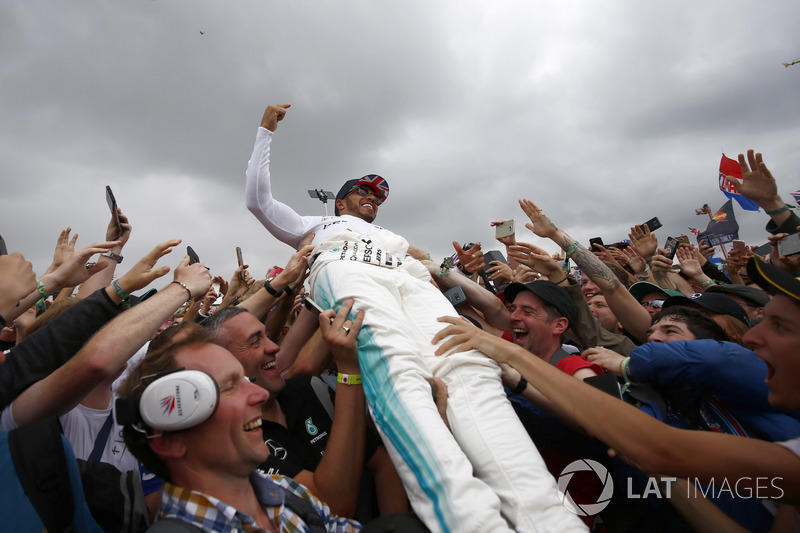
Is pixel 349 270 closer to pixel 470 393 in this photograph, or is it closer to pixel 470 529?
pixel 470 393

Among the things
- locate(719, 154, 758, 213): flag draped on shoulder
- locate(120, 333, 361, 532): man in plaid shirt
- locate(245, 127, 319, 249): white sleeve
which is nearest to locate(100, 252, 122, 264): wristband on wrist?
locate(245, 127, 319, 249): white sleeve

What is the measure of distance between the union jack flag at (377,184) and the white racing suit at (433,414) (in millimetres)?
1528

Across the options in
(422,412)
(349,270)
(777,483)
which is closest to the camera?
(777,483)

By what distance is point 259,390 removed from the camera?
1.85 meters

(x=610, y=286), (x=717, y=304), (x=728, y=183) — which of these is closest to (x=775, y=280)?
(x=717, y=304)

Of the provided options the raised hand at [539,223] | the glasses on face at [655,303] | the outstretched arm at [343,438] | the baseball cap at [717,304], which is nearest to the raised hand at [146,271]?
the outstretched arm at [343,438]

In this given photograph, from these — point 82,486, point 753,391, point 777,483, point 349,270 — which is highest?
point 349,270

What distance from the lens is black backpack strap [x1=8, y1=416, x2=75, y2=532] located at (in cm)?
141

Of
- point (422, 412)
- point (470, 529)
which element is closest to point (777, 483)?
point (470, 529)

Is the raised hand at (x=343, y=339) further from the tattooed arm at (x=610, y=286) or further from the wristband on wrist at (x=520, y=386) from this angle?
the tattooed arm at (x=610, y=286)

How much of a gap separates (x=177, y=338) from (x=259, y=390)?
1.97 ft

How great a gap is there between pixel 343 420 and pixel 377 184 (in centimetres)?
292

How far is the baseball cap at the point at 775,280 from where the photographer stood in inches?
63.6

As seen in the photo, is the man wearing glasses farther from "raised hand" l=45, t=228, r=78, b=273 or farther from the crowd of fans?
"raised hand" l=45, t=228, r=78, b=273
